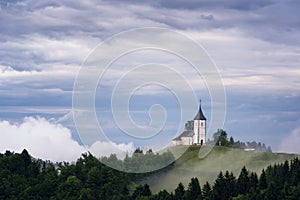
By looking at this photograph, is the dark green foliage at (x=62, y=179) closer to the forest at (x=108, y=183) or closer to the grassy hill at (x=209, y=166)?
the forest at (x=108, y=183)

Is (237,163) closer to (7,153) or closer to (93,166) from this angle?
(93,166)

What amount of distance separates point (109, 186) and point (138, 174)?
21807 mm

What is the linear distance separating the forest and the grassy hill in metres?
4.92

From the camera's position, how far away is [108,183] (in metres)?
156

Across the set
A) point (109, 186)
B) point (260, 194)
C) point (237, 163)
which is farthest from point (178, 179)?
point (260, 194)

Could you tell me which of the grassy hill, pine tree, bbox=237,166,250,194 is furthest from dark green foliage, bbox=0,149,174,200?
pine tree, bbox=237,166,250,194

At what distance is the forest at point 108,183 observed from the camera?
124750 mm

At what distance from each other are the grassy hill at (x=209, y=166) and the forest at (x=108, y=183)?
4916 millimetres

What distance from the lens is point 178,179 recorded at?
598ft

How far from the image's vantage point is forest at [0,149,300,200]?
125 m

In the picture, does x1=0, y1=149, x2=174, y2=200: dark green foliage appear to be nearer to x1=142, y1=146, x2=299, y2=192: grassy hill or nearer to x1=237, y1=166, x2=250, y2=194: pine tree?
x1=142, y1=146, x2=299, y2=192: grassy hill

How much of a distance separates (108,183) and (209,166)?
42.9 meters

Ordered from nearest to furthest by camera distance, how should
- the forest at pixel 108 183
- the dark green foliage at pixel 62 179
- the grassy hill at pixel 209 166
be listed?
the forest at pixel 108 183 → the dark green foliage at pixel 62 179 → the grassy hill at pixel 209 166

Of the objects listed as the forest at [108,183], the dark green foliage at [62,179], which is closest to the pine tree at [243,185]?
the forest at [108,183]
